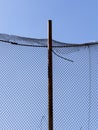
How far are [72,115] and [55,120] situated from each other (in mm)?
253

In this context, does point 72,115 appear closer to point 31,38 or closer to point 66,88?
point 66,88

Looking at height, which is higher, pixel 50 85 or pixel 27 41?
pixel 27 41

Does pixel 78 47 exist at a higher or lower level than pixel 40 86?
higher

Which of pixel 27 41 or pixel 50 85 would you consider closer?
pixel 50 85

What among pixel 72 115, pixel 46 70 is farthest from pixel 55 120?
pixel 46 70

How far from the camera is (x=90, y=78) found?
7.04 metres

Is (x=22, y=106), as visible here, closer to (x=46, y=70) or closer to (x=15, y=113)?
(x=15, y=113)

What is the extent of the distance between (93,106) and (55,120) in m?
0.58

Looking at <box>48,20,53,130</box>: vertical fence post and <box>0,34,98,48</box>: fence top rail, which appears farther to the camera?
<box>0,34,98,48</box>: fence top rail

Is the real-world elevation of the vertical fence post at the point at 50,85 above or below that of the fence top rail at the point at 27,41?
below

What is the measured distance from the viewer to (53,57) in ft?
23.1

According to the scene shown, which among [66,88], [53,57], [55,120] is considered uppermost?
[53,57]

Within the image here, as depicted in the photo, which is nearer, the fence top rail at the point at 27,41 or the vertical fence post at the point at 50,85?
the vertical fence post at the point at 50,85

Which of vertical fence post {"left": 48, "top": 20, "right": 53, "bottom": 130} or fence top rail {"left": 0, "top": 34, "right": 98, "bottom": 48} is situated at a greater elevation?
fence top rail {"left": 0, "top": 34, "right": 98, "bottom": 48}
